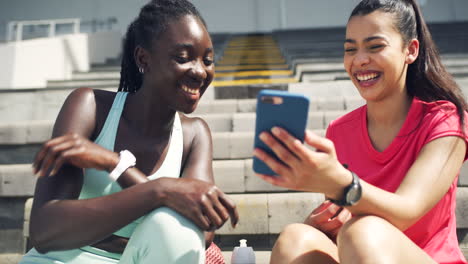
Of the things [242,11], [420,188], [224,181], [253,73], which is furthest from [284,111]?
[242,11]

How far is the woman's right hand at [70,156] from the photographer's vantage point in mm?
1246

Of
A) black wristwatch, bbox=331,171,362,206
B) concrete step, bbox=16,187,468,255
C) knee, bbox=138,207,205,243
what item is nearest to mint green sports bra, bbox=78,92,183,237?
knee, bbox=138,207,205,243

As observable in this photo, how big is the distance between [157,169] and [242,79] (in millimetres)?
4064

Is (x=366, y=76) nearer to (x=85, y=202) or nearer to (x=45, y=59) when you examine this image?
(x=85, y=202)

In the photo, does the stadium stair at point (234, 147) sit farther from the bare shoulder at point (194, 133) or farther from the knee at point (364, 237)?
the knee at point (364, 237)

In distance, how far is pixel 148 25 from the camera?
1646mm

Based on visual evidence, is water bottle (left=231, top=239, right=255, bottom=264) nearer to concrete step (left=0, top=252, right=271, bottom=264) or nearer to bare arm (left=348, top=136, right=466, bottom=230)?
bare arm (left=348, top=136, right=466, bottom=230)

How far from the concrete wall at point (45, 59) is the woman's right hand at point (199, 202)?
415cm

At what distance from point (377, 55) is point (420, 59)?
21cm

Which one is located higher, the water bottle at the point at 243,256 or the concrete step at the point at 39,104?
the concrete step at the point at 39,104

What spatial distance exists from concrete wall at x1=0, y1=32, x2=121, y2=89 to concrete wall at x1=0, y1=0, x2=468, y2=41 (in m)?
4.62

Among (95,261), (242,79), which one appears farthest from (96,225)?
(242,79)

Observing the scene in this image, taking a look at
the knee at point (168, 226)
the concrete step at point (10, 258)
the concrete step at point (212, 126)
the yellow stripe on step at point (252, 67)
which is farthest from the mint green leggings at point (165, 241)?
the yellow stripe on step at point (252, 67)

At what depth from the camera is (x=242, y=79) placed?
5.63 meters
